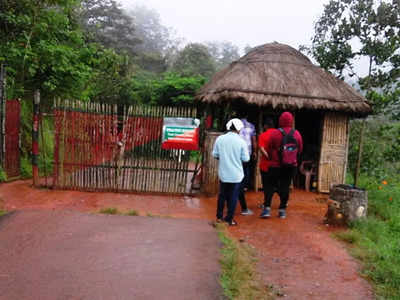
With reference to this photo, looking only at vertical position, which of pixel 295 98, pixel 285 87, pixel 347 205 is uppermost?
pixel 285 87

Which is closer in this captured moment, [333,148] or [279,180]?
[279,180]

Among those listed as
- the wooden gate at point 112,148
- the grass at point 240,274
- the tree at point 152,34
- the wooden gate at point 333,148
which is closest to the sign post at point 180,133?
the wooden gate at point 112,148

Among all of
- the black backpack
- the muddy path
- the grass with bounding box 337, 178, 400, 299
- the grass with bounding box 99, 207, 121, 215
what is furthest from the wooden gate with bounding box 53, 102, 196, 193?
the grass with bounding box 337, 178, 400, 299

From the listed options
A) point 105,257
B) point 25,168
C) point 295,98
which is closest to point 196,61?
point 295,98

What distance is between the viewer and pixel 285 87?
305 inches

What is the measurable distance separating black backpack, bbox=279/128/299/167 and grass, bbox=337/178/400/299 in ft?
4.27

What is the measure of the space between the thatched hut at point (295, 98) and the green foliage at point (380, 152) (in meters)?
1.23

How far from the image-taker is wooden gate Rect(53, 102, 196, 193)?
6863mm

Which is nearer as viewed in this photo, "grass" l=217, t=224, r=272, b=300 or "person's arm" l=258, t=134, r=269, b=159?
"grass" l=217, t=224, r=272, b=300

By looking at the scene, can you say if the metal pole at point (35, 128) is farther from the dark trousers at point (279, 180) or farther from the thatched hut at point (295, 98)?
the dark trousers at point (279, 180)

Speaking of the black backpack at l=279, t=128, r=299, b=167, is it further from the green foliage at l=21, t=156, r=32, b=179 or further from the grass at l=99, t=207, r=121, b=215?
the green foliage at l=21, t=156, r=32, b=179

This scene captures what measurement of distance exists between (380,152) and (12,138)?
28.8 ft

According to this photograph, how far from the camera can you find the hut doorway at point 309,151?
8.42 metres

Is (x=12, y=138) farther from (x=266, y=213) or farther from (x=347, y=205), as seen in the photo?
(x=347, y=205)
